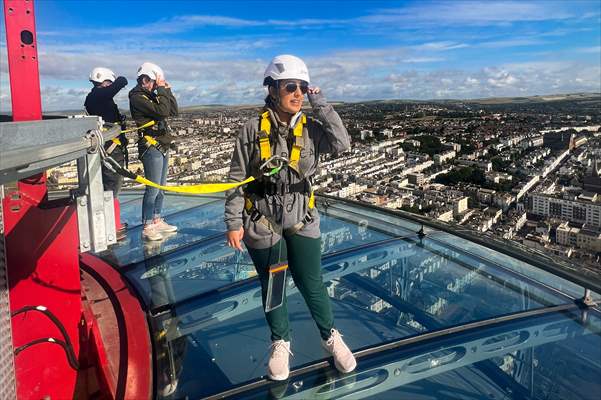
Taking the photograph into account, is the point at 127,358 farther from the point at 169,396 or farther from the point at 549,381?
the point at 549,381

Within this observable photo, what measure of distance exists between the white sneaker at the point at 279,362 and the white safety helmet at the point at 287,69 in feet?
3.99

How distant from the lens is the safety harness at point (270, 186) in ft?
6.31

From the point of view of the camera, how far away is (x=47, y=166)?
1239 millimetres

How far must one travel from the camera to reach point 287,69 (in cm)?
188

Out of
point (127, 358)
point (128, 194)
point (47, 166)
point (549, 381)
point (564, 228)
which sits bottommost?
point (564, 228)

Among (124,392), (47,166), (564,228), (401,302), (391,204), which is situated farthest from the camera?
(391,204)

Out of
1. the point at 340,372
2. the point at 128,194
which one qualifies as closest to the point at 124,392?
the point at 340,372

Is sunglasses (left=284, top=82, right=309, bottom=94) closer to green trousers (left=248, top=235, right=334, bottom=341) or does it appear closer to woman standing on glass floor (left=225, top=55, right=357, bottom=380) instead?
woman standing on glass floor (left=225, top=55, right=357, bottom=380)

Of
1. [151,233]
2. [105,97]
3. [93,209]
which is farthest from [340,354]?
[105,97]

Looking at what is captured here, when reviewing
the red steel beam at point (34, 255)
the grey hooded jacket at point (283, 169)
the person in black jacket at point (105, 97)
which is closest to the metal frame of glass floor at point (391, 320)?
the red steel beam at point (34, 255)

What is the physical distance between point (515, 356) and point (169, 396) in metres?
1.65

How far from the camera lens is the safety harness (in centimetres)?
192

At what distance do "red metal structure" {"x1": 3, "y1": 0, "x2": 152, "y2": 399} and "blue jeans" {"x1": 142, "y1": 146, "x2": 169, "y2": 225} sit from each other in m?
1.69

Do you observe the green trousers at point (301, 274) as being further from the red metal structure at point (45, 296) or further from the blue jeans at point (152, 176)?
the blue jeans at point (152, 176)
